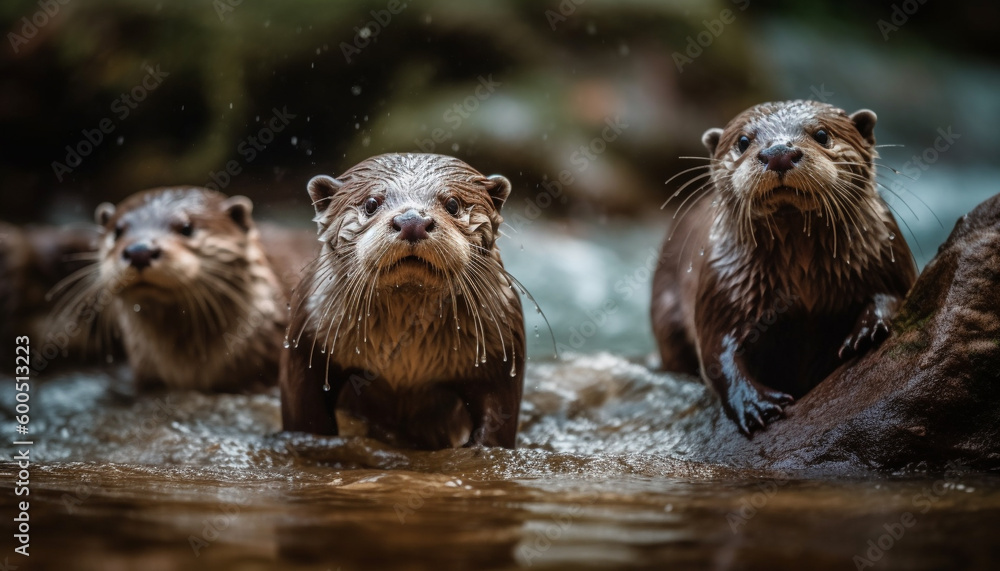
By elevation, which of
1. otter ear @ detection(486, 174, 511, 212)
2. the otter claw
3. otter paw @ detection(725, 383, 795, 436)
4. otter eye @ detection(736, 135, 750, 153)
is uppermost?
otter eye @ detection(736, 135, 750, 153)

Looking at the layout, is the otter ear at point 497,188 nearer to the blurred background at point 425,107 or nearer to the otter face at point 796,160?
the otter face at point 796,160

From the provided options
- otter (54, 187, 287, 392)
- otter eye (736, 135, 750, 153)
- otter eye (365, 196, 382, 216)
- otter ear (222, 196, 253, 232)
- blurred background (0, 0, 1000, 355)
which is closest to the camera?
otter eye (365, 196, 382, 216)

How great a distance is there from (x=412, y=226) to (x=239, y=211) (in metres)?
1.87

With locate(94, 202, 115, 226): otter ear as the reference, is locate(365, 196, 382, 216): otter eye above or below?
below

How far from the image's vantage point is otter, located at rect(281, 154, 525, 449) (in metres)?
2.82

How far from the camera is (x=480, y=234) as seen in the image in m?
2.88

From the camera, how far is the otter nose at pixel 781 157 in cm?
271

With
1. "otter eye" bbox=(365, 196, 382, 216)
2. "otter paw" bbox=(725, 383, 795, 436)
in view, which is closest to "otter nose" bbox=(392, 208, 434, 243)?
"otter eye" bbox=(365, 196, 382, 216)

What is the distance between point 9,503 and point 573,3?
6570mm

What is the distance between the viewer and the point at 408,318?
290cm

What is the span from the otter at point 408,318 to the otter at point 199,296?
3.56 feet

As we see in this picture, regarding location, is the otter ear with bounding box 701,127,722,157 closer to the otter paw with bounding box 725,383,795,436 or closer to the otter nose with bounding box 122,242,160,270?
the otter paw with bounding box 725,383,795,436

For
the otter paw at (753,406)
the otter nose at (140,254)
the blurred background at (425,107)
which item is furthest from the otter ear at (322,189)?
the blurred background at (425,107)

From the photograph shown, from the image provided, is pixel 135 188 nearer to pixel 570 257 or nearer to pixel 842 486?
pixel 570 257
